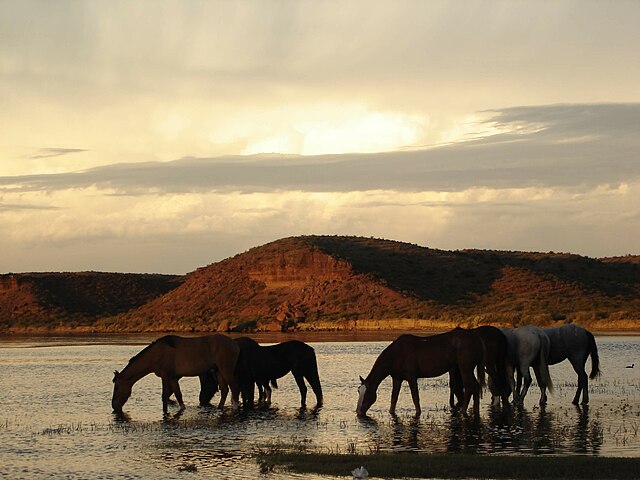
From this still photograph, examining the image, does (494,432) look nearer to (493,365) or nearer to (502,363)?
(493,365)

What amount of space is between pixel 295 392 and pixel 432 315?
5621 cm

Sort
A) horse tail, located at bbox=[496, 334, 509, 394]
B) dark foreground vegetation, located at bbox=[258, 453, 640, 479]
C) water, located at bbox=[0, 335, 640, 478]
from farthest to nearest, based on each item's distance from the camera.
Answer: horse tail, located at bbox=[496, 334, 509, 394]
water, located at bbox=[0, 335, 640, 478]
dark foreground vegetation, located at bbox=[258, 453, 640, 479]

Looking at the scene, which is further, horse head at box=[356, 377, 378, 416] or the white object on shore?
horse head at box=[356, 377, 378, 416]

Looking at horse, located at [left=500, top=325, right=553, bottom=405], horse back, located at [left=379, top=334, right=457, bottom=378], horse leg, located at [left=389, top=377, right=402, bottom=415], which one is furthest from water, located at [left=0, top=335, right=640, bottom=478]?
horse back, located at [left=379, top=334, right=457, bottom=378]

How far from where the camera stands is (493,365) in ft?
73.5

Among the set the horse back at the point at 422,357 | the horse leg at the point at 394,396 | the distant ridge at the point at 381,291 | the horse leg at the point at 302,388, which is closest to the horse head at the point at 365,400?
the horse leg at the point at 394,396

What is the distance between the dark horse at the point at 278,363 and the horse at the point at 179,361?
0.72m

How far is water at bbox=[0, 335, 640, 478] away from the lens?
15633 mm

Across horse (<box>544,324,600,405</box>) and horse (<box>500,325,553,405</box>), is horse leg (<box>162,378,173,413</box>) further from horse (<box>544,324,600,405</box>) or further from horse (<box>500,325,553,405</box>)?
horse (<box>544,324,600,405</box>)

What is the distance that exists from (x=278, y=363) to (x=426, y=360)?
4359 millimetres

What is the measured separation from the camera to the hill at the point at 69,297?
112 meters

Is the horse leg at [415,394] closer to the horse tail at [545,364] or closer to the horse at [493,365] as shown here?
the horse at [493,365]

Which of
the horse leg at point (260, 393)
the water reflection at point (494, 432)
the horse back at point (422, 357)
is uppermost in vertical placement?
the horse back at point (422, 357)

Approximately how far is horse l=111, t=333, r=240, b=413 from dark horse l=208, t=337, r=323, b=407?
722 mm
